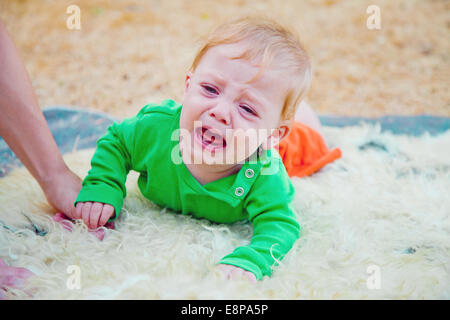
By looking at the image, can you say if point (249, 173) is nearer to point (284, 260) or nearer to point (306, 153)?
point (284, 260)

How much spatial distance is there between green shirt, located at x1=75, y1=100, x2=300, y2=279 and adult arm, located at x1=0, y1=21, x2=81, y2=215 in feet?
0.25

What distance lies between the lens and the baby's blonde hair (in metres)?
0.98

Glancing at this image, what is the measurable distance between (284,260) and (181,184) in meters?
0.33

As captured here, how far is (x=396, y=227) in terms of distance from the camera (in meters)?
1.19

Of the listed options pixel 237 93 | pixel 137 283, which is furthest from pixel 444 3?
pixel 137 283

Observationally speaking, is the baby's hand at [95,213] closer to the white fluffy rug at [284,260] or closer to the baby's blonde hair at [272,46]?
the white fluffy rug at [284,260]

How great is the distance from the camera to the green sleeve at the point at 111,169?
1.08 meters

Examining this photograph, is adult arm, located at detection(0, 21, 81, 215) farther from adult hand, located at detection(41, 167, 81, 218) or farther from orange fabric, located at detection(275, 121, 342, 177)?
orange fabric, located at detection(275, 121, 342, 177)

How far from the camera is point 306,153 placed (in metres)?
1.49

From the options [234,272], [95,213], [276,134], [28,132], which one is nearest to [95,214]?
[95,213]

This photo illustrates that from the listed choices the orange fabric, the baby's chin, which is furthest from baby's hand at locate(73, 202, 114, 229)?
the orange fabric

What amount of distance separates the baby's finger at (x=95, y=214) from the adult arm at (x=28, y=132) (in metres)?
0.08

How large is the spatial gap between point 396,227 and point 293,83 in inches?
21.0
